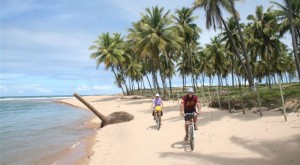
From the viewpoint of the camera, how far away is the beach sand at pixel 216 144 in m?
7.64

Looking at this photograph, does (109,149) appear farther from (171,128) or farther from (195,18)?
(195,18)

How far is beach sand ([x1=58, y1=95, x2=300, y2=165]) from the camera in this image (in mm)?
7641

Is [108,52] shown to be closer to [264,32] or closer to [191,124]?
[264,32]

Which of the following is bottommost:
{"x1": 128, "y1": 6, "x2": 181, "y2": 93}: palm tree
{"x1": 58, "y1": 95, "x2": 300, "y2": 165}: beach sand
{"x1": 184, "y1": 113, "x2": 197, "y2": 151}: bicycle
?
{"x1": 58, "y1": 95, "x2": 300, "y2": 165}: beach sand

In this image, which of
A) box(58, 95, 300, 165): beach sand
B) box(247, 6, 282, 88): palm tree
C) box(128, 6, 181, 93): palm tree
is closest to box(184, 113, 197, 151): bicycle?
box(58, 95, 300, 165): beach sand

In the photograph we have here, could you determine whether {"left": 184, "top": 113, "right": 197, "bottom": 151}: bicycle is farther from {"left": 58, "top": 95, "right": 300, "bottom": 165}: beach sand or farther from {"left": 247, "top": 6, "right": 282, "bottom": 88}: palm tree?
{"left": 247, "top": 6, "right": 282, "bottom": 88}: palm tree

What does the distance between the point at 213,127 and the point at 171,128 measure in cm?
188

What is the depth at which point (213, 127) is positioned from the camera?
40.8 feet

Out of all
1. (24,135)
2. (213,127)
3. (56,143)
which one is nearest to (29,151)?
(56,143)

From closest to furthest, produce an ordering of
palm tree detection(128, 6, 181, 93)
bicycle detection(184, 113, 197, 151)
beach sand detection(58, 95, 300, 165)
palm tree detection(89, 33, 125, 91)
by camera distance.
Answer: beach sand detection(58, 95, 300, 165), bicycle detection(184, 113, 197, 151), palm tree detection(128, 6, 181, 93), palm tree detection(89, 33, 125, 91)

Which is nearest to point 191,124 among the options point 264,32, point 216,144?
point 216,144

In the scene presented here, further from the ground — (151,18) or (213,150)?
(151,18)

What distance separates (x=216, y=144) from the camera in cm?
934

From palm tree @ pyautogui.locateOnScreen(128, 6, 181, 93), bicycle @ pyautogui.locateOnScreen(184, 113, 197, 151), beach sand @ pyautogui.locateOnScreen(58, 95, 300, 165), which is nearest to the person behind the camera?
beach sand @ pyautogui.locateOnScreen(58, 95, 300, 165)
